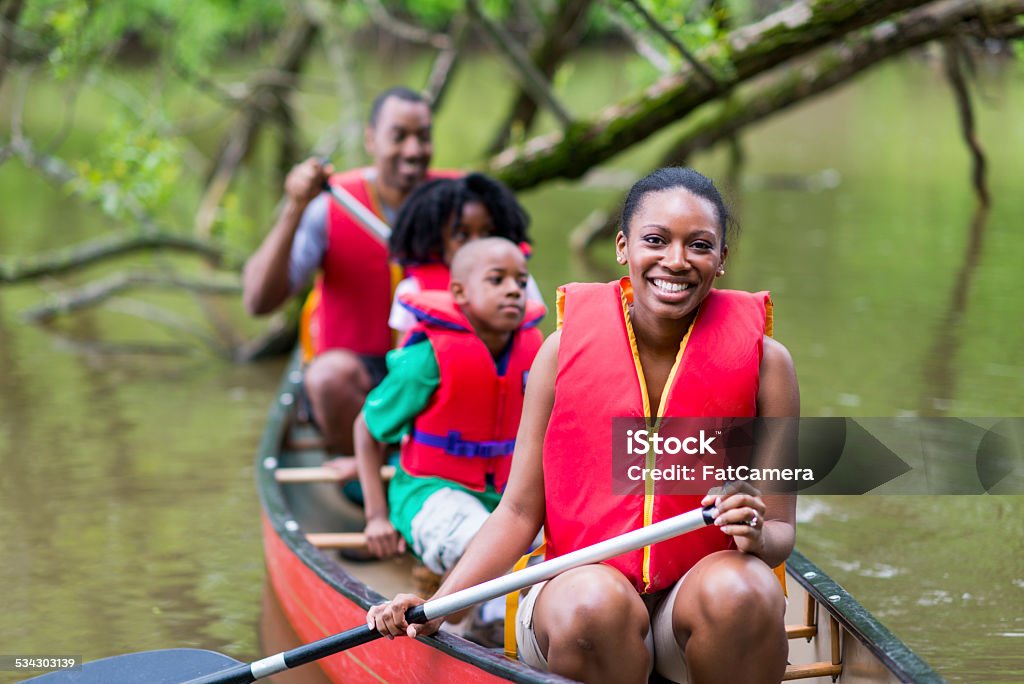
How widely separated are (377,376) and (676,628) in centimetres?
225

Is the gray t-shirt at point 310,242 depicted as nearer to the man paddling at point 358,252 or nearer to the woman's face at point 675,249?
the man paddling at point 358,252

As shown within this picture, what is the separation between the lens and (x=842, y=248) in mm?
9133

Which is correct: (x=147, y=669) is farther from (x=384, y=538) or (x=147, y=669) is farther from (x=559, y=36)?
(x=559, y=36)

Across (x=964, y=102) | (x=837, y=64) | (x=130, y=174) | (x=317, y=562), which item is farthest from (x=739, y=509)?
(x=837, y=64)

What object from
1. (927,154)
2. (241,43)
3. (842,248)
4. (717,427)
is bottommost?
(717,427)

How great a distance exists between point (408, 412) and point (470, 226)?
2.15ft

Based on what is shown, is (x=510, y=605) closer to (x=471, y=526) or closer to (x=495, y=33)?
(x=471, y=526)

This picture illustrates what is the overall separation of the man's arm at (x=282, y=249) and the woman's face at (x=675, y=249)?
2.02 m


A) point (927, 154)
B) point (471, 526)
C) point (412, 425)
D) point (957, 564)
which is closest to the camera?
point (471, 526)

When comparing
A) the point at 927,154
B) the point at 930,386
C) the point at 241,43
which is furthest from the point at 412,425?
the point at 241,43

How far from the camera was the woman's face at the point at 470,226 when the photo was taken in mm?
3600

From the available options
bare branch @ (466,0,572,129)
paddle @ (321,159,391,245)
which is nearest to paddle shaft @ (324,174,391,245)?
paddle @ (321,159,391,245)

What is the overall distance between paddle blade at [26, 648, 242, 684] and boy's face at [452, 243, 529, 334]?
993 mm

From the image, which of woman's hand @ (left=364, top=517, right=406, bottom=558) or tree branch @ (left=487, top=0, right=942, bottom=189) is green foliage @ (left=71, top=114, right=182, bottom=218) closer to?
tree branch @ (left=487, top=0, right=942, bottom=189)
